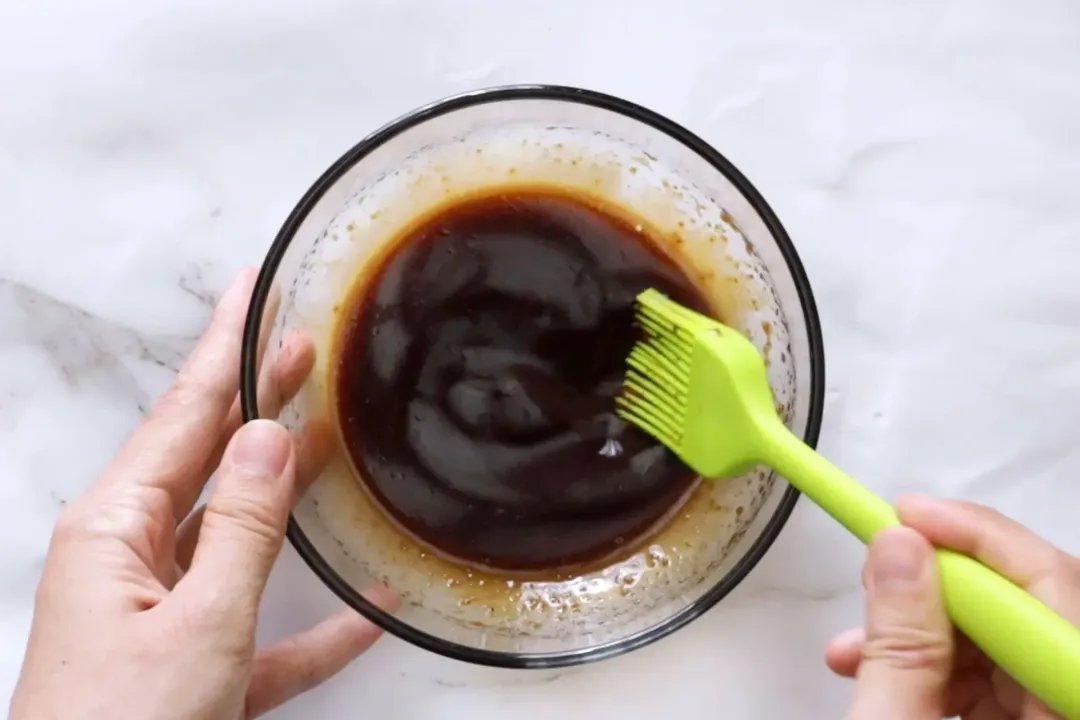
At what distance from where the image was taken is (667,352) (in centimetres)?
93

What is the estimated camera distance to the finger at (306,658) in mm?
957

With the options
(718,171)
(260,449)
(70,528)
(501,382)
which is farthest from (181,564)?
(718,171)

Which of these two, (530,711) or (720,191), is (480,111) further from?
(530,711)

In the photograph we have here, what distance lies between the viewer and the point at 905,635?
0.69 metres

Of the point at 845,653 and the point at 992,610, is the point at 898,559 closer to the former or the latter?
the point at 992,610

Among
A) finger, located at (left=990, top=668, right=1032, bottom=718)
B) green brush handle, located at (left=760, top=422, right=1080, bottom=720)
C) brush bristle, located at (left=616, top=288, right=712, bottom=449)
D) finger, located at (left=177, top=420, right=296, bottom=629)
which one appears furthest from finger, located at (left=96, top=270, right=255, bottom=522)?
finger, located at (left=990, top=668, right=1032, bottom=718)

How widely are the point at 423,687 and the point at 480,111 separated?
591 mm

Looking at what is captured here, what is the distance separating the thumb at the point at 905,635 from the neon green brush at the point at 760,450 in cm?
2

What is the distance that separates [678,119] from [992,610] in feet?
1.92

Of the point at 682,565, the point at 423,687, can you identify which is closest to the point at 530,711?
the point at 423,687

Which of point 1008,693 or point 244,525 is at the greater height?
point 244,525

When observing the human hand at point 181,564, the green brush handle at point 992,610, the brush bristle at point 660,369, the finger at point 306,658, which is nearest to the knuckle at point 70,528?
the human hand at point 181,564

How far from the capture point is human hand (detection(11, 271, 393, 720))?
2.46 feet

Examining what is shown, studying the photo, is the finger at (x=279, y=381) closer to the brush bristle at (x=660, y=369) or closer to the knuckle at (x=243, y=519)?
the knuckle at (x=243, y=519)
